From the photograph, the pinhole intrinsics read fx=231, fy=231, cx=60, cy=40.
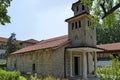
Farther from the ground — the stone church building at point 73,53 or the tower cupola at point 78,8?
the tower cupola at point 78,8

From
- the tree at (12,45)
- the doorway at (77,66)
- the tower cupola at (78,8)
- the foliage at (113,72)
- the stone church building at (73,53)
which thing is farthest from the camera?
the tree at (12,45)

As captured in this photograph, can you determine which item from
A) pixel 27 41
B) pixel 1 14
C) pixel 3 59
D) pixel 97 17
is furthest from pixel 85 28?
pixel 3 59

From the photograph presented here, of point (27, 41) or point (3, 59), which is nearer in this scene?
point (27, 41)

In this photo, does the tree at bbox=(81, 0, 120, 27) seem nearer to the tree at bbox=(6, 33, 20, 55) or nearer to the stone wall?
the stone wall

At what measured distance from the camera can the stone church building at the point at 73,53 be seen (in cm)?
2834

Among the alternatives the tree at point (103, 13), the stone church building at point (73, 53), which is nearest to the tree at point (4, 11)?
the tree at point (103, 13)

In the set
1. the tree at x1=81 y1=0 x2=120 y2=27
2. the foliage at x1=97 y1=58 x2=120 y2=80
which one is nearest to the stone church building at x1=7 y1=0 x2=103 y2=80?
the tree at x1=81 y1=0 x2=120 y2=27

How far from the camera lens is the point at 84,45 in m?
28.3

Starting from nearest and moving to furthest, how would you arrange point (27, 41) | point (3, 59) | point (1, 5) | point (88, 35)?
1. point (1, 5)
2. point (88, 35)
3. point (27, 41)
4. point (3, 59)

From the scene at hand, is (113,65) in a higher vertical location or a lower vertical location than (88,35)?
lower

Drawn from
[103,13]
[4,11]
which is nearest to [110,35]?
[103,13]

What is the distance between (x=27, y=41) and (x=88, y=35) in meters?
34.9

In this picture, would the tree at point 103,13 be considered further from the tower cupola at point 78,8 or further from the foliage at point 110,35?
the foliage at point 110,35

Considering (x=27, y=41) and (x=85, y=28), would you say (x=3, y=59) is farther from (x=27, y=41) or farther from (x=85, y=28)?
(x=85, y=28)
